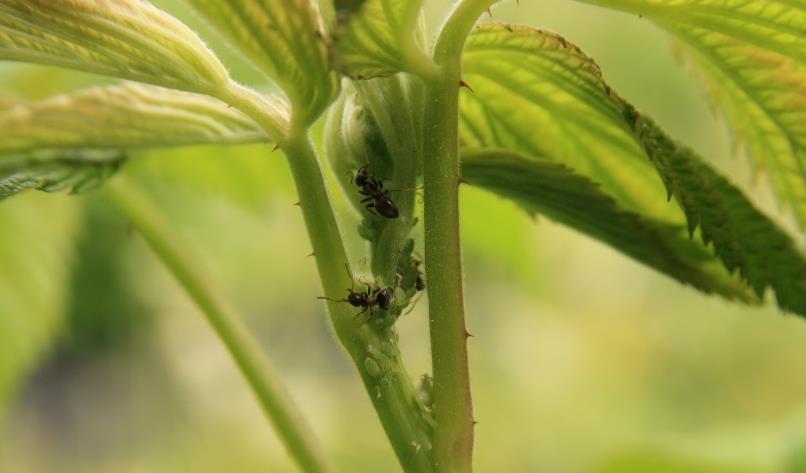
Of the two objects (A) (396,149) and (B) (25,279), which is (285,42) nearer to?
(A) (396,149)

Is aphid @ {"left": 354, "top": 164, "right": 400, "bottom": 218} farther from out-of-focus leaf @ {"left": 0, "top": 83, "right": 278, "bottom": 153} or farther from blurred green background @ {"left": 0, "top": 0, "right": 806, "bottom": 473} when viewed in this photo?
blurred green background @ {"left": 0, "top": 0, "right": 806, "bottom": 473}

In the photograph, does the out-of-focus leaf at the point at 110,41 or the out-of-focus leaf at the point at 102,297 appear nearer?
the out-of-focus leaf at the point at 110,41

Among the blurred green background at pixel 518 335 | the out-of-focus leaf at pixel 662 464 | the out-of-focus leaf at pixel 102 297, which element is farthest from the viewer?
the blurred green background at pixel 518 335

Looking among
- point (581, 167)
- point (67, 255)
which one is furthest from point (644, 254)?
point (67, 255)

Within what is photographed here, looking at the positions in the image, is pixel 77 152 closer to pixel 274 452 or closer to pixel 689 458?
pixel 689 458

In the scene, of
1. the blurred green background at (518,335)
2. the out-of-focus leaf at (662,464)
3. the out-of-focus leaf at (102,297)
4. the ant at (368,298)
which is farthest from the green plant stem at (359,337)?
the out-of-focus leaf at (102,297)

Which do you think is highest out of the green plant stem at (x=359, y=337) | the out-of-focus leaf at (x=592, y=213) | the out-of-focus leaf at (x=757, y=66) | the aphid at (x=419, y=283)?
the out-of-focus leaf at (x=757, y=66)

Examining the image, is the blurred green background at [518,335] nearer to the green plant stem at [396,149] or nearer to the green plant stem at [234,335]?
the green plant stem at [234,335]
